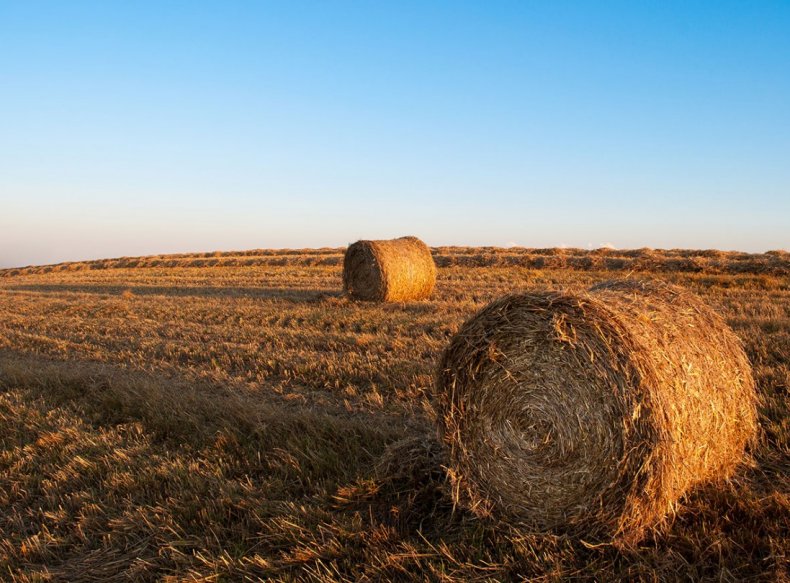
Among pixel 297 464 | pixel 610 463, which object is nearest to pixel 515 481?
pixel 610 463

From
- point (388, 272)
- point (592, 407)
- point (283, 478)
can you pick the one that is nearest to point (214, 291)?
point (388, 272)

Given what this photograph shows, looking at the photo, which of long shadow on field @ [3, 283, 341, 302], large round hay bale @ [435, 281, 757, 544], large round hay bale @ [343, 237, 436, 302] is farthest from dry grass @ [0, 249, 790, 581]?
long shadow on field @ [3, 283, 341, 302]

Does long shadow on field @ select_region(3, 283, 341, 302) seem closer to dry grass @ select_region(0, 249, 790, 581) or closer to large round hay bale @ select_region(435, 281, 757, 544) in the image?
dry grass @ select_region(0, 249, 790, 581)

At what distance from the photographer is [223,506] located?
438 cm

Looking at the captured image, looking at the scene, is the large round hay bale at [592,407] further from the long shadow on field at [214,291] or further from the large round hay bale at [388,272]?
the long shadow on field at [214,291]

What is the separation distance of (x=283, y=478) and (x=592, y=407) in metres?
2.66

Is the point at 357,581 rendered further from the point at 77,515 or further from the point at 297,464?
the point at 77,515

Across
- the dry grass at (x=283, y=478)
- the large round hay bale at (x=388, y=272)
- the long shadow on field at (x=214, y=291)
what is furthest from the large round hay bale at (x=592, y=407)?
the long shadow on field at (x=214, y=291)

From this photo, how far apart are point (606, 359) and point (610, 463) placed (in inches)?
28.7

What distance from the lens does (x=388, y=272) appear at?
14891 mm

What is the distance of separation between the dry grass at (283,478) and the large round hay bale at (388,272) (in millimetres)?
4477

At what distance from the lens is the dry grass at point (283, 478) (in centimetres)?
Result: 370

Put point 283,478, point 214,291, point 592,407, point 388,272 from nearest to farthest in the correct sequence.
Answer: point 592,407, point 283,478, point 388,272, point 214,291

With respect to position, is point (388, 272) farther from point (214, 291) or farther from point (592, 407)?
point (592, 407)
